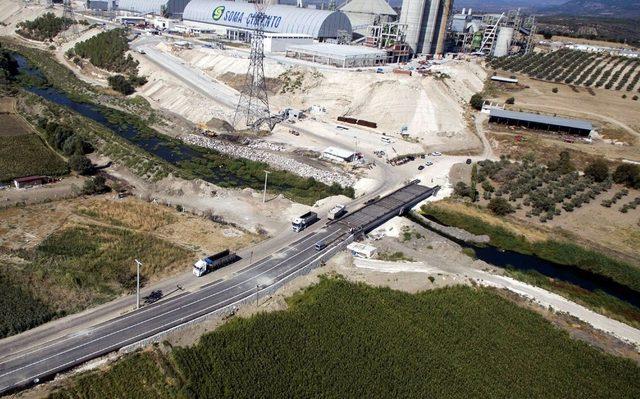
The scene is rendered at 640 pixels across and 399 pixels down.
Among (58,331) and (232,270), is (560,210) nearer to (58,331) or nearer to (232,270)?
(232,270)

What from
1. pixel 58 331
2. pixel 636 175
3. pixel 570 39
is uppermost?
pixel 570 39

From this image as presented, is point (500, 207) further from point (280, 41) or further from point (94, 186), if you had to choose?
point (280, 41)

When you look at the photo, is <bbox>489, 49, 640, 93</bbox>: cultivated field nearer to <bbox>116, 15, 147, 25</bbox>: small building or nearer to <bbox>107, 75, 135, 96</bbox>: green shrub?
<bbox>107, 75, 135, 96</bbox>: green shrub

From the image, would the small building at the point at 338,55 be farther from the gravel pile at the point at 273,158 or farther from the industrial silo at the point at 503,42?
the industrial silo at the point at 503,42

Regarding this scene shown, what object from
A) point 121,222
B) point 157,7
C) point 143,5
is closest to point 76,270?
point 121,222

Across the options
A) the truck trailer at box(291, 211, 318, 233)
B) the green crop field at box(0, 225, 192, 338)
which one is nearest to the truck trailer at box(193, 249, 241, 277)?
the green crop field at box(0, 225, 192, 338)

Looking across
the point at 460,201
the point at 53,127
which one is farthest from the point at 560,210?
the point at 53,127
